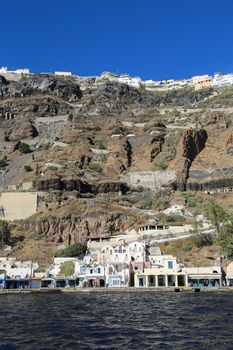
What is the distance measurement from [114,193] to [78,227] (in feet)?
46.4

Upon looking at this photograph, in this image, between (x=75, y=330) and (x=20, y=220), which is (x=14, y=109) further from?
(x=75, y=330)

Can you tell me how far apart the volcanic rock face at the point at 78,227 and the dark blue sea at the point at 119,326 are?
42596 millimetres

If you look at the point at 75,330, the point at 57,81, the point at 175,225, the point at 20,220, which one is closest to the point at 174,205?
the point at 175,225

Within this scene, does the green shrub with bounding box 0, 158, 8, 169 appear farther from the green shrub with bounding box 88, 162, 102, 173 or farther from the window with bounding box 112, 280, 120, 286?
the window with bounding box 112, 280, 120, 286

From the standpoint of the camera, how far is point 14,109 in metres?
156

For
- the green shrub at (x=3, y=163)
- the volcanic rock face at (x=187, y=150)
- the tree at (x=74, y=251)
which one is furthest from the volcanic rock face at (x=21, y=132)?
the tree at (x=74, y=251)

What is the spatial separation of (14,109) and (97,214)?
→ 76050 millimetres

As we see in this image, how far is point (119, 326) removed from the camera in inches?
1252

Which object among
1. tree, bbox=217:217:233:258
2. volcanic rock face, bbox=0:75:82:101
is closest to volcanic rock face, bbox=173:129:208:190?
tree, bbox=217:217:233:258

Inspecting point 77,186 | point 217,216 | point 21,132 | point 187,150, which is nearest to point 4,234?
point 77,186

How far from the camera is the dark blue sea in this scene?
2586 centimetres

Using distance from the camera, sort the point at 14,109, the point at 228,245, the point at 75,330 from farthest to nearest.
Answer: the point at 14,109 < the point at 228,245 < the point at 75,330

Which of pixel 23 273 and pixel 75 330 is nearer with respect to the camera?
pixel 75 330

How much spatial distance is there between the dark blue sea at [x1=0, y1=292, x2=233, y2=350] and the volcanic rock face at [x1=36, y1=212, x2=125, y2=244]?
42596mm
